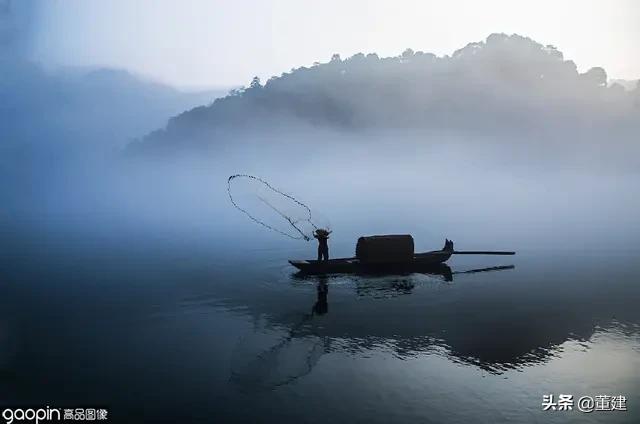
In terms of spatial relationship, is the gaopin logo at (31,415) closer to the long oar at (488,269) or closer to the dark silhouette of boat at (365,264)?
the dark silhouette of boat at (365,264)

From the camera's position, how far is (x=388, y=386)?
28.3 m

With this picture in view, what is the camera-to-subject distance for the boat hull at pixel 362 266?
5653 cm

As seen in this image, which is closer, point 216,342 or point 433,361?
point 433,361

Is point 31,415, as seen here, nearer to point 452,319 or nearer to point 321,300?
point 321,300

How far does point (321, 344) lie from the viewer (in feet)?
115

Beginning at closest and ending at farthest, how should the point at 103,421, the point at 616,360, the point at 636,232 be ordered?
the point at 103,421 → the point at 616,360 → the point at 636,232

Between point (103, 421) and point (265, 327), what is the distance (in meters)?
16.0

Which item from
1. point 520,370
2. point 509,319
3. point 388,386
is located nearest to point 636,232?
point 509,319

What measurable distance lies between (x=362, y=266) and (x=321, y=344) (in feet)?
77.1

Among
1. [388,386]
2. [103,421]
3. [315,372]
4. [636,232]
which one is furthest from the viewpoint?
[636,232]

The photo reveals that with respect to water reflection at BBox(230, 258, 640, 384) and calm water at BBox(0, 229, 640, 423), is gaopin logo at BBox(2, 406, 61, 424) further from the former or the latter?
water reflection at BBox(230, 258, 640, 384)

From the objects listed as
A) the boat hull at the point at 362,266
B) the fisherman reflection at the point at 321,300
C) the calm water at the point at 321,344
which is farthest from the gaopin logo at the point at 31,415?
the boat hull at the point at 362,266

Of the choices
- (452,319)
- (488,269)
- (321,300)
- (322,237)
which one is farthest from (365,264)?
(452,319)

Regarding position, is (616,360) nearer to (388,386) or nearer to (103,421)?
(388,386)
